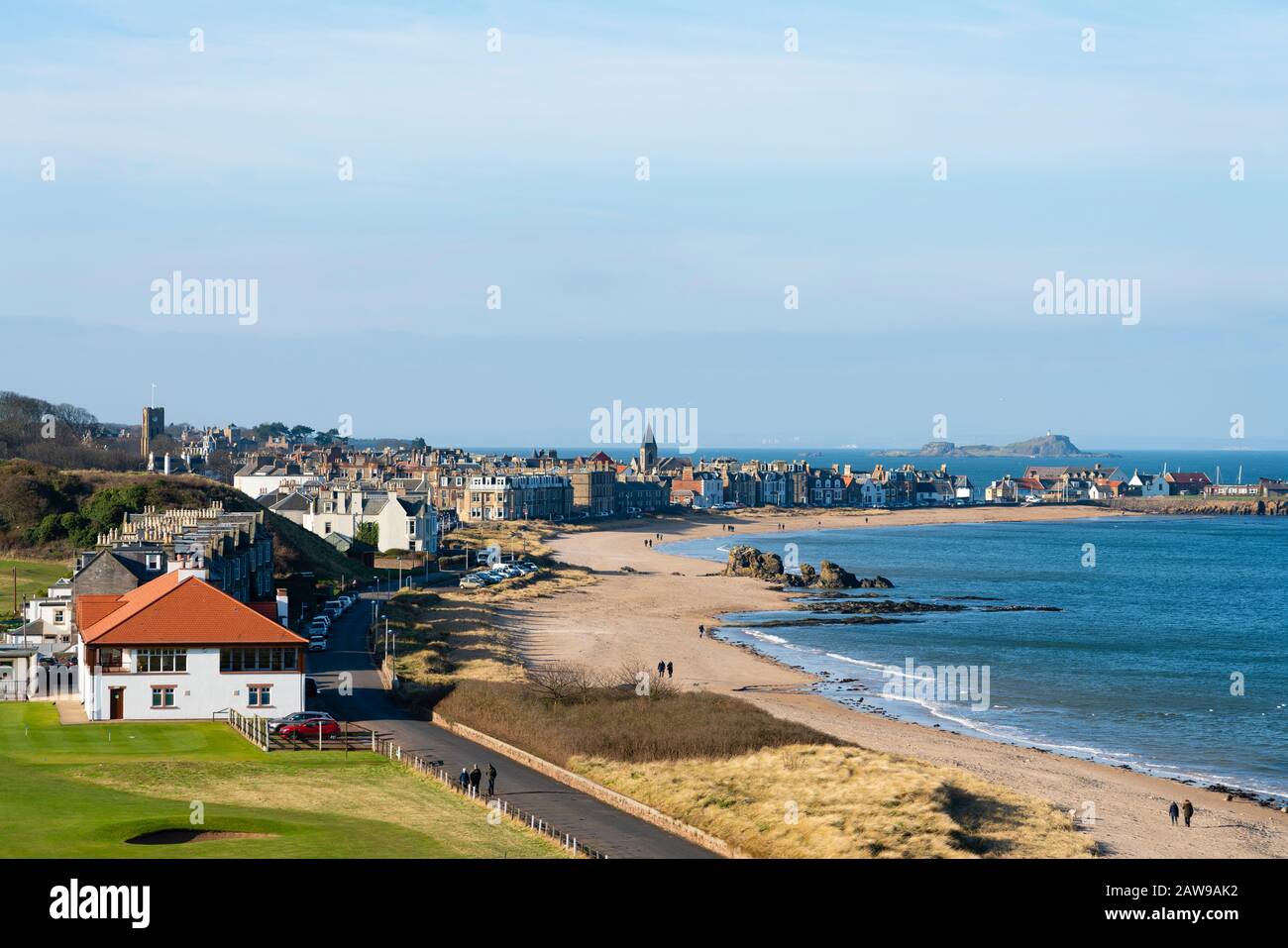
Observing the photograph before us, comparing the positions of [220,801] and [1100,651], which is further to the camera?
[1100,651]

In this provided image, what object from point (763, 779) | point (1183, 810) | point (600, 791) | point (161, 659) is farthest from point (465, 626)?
point (1183, 810)

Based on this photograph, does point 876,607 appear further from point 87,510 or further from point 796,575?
point 87,510

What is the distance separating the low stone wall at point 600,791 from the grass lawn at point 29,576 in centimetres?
3212

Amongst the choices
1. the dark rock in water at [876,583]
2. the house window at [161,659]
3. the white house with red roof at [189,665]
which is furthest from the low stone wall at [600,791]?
the dark rock in water at [876,583]

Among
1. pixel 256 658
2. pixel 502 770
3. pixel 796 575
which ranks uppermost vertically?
pixel 256 658

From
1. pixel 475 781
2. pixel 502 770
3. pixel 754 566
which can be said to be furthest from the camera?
pixel 754 566

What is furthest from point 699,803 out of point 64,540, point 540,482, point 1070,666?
point 540,482

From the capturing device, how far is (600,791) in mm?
39125

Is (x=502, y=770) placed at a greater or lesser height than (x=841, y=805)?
greater

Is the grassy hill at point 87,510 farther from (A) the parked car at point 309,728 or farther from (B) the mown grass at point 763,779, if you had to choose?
(A) the parked car at point 309,728

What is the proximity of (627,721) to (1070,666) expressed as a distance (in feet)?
108

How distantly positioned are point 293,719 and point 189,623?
6.20 meters

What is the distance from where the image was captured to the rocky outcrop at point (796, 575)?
11638 centimetres

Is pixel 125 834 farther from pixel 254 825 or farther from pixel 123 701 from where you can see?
pixel 123 701
